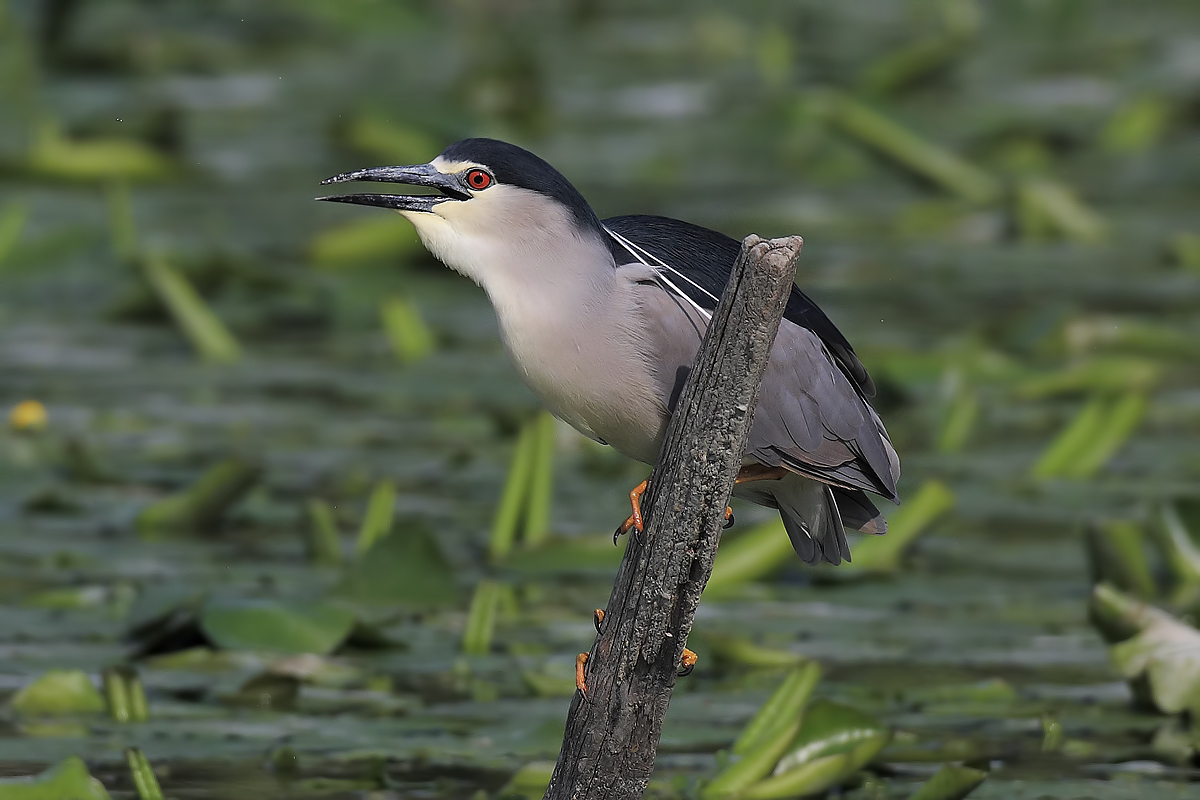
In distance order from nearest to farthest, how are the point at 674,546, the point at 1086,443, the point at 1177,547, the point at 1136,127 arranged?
the point at 674,546 → the point at 1177,547 → the point at 1086,443 → the point at 1136,127

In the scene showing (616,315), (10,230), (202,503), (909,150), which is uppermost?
(909,150)

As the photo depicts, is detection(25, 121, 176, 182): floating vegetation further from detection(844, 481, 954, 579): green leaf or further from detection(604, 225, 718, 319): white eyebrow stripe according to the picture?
detection(604, 225, 718, 319): white eyebrow stripe

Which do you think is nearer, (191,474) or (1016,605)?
(1016,605)

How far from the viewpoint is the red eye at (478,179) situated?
2748mm

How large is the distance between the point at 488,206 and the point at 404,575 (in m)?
1.76

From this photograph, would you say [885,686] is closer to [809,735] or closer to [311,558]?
[809,735]

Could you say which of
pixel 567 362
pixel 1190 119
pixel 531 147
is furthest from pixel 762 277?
pixel 1190 119

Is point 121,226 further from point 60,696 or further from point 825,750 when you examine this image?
point 825,750

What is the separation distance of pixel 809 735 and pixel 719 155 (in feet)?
18.2

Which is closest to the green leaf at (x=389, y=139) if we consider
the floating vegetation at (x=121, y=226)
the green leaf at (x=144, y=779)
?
the floating vegetation at (x=121, y=226)

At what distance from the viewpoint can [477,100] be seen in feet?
29.4

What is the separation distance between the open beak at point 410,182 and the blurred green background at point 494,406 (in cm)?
56

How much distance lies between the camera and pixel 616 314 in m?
2.76

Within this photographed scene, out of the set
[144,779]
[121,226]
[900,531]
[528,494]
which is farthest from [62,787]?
[121,226]
